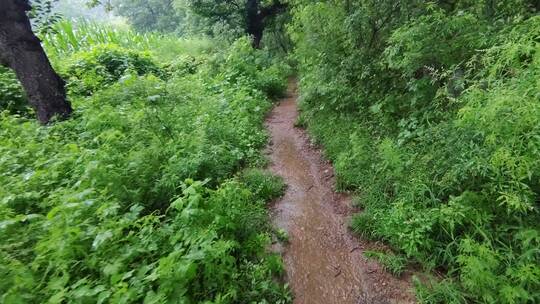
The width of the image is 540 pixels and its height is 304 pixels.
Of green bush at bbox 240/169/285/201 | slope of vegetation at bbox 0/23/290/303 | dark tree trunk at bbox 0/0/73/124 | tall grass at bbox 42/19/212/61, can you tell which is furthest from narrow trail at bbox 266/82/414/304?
tall grass at bbox 42/19/212/61

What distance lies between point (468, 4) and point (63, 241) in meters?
6.30

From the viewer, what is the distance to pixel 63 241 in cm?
265

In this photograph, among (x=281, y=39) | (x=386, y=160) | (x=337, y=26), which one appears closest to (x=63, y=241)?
(x=386, y=160)

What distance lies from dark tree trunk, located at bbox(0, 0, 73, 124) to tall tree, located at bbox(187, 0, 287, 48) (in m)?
8.32

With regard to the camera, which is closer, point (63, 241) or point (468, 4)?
point (63, 241)

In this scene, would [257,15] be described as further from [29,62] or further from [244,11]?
[29,62]

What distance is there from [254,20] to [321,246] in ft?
40.7

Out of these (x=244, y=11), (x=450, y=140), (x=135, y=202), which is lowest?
(x=450, y=140)

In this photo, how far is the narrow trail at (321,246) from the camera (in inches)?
125

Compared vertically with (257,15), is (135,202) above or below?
below

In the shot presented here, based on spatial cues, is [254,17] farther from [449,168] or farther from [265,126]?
[449,168]

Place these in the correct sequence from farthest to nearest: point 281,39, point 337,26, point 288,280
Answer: point 281,39
point 337,26
point 288,280

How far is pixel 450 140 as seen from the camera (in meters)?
3.58

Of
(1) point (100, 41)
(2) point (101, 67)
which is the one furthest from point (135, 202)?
(1) point (100, 41)
